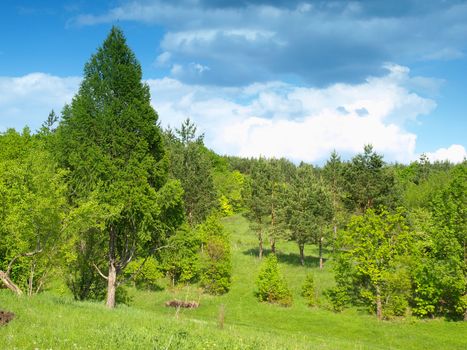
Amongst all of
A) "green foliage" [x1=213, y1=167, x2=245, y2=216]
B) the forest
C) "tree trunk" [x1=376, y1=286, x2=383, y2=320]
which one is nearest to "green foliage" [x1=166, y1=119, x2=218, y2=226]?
the forest

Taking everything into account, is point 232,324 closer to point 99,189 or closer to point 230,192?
point 99,189

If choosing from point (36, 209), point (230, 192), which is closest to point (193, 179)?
point (36, 209)

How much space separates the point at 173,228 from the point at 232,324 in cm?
901

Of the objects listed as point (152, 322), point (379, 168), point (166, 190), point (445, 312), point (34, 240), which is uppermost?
point (379, 168)

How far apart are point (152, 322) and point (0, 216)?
1365 cm

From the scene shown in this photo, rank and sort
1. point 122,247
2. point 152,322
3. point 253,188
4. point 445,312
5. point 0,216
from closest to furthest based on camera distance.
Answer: point 152,322
point 0,216
point 122,247
point 445,312
point 253,188

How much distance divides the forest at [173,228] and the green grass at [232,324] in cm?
30

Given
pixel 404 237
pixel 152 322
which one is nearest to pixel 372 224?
pixel 404 237

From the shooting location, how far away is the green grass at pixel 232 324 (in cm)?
1198

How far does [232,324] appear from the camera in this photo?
30.1 metres

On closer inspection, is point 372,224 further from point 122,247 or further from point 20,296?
point 20,296

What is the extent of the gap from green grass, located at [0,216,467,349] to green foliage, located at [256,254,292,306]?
Result: 1157 millimetres

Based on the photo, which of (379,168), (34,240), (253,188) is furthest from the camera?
(253,188)

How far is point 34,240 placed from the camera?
22.2m
